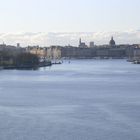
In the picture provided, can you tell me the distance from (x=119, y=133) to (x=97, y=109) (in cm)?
239

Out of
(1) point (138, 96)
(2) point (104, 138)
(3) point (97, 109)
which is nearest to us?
(2) point (104, 138)

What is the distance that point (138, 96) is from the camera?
12.6 metres

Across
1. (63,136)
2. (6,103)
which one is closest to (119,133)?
(63,136)

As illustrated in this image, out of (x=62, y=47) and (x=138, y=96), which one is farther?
(x=62, y=47)

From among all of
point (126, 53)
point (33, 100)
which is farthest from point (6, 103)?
point (126, 53)

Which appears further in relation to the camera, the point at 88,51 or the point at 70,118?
the point at 88,51

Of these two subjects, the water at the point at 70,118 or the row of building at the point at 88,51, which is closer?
the water at the point at 70,118

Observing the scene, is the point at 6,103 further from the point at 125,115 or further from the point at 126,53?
the point at 126,53

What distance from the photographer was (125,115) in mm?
9141

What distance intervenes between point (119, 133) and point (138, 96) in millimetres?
5034

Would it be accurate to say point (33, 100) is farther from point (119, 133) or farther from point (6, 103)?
point (119, 133)

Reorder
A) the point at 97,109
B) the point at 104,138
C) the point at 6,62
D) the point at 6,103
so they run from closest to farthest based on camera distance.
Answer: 1. the point at 104,138
2. the point at 97,109
3. the point at 6,103
4. the point at 6,62

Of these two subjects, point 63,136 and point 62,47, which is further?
point 62,47

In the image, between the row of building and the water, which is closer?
the water
